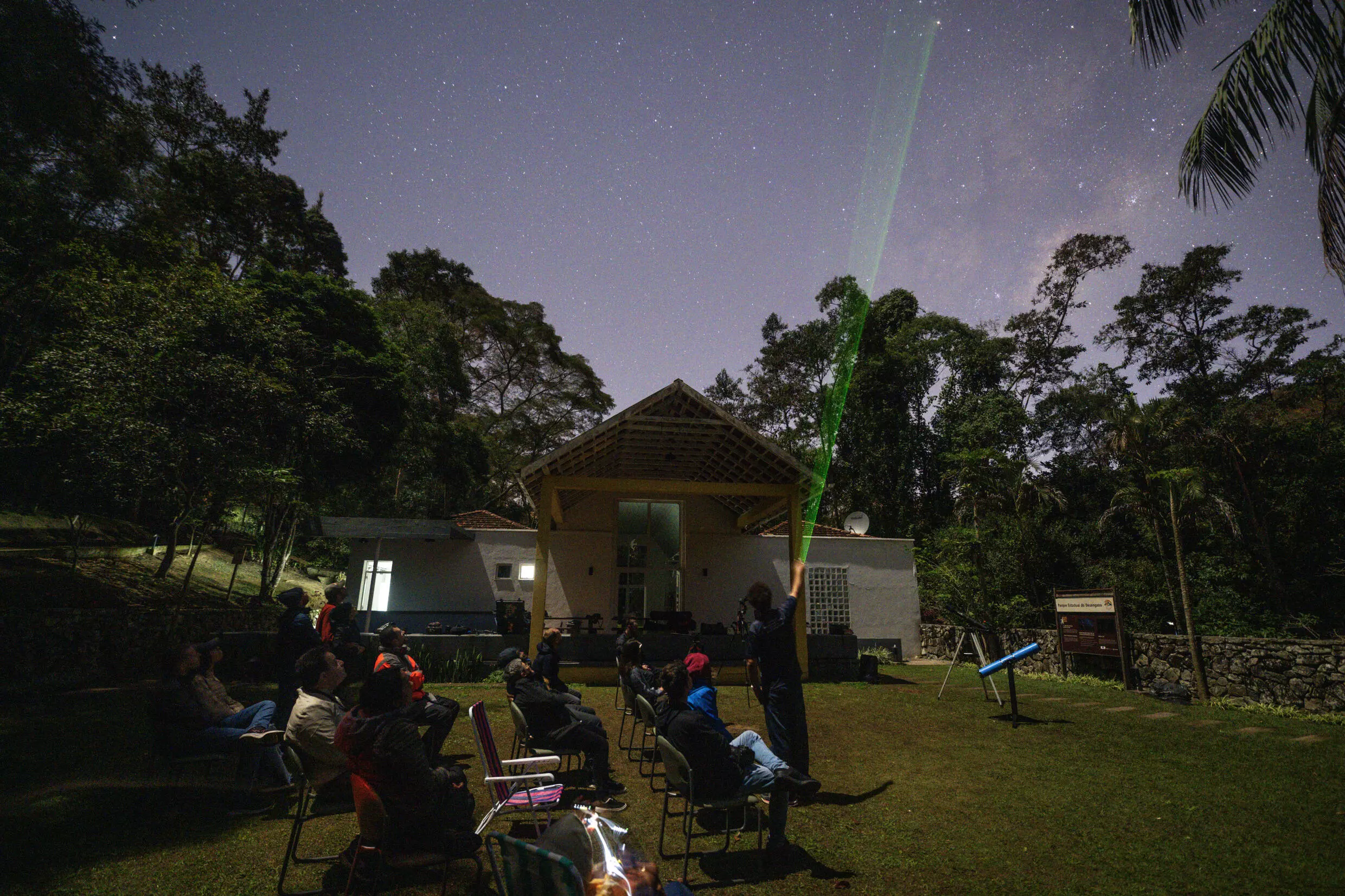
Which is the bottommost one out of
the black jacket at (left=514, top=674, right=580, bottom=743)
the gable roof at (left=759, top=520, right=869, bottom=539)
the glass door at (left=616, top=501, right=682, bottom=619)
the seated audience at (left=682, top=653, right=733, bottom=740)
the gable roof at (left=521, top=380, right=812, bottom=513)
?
the black jacket at (left=514, top=674, right=580, bottom=743)

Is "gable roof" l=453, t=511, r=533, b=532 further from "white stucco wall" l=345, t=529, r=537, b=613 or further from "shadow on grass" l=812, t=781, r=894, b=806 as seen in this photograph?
"shadow on grass" l=812, t=781, r=894, b=806

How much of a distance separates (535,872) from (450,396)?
2849 cm

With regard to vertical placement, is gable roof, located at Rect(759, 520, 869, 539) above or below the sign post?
above

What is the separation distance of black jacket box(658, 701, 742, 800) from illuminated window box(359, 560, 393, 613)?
15971 mm

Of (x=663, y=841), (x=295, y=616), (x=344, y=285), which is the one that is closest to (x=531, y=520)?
(x=344, y=285)

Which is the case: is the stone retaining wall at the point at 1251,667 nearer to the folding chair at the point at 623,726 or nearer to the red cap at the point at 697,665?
the folding chair at the point at 623,726

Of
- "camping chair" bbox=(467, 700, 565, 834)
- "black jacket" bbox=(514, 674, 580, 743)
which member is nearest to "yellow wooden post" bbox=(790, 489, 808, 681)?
"black jacket" bbox=(514, 674, 580, 743)

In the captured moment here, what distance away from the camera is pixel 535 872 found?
1.97 m

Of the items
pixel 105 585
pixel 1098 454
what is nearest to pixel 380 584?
pixel 105 585

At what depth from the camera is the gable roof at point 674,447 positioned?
507 inches

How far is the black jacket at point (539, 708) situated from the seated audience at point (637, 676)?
0.97 meters

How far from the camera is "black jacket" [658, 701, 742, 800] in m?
3.94

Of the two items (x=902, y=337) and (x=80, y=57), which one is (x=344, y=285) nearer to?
(x=80, y=57)

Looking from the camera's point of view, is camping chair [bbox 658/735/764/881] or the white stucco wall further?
the white stucco wall
